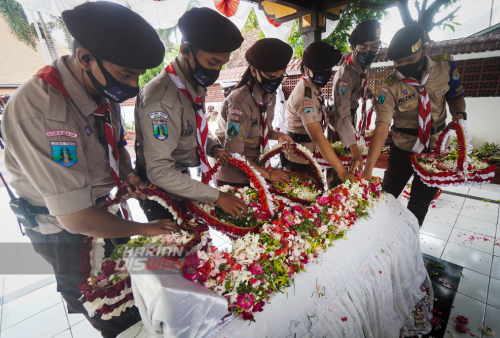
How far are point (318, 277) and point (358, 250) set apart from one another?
37 centimetres

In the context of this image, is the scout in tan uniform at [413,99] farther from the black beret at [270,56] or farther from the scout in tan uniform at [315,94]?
the black beret at [270,56]

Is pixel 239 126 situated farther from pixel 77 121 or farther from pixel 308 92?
pixel 77 121

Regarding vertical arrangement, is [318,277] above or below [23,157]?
below

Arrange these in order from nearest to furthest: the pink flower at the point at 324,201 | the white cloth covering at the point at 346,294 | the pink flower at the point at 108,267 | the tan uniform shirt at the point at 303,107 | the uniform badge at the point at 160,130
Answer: the white cloth covering at the point at 346,294 → the pink flower at the point at 108,267 → the uniform badge at the point at 160,130 → the pink flower at the point at 324,201 → the tan uniform shirt at the point at 303,107

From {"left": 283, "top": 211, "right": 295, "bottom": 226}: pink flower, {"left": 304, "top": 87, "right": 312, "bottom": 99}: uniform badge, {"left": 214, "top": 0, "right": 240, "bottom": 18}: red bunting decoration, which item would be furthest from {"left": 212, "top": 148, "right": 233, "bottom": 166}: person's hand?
{"left": 214, "top": 0, "right": 240, "bottom": 18}: red bunting decoration

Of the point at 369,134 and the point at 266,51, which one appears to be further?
the point at 369,134

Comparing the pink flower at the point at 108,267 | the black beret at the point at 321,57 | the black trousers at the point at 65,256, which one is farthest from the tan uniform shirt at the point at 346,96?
the black trousers at the point at 65,256

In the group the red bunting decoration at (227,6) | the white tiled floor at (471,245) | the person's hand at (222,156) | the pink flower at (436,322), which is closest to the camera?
the person's hand at (222,156)

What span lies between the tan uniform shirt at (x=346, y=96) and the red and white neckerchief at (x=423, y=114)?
1.77 ft

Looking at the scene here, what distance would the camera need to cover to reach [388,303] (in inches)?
59.5

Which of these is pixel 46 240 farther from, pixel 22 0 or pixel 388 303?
pixel 22 0

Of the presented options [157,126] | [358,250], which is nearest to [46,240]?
[157,126]

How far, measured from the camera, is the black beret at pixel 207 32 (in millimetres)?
1297

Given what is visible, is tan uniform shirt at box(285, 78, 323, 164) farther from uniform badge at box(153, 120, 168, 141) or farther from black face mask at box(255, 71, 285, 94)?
uniform badge at box(153, 120, 168, 141)
